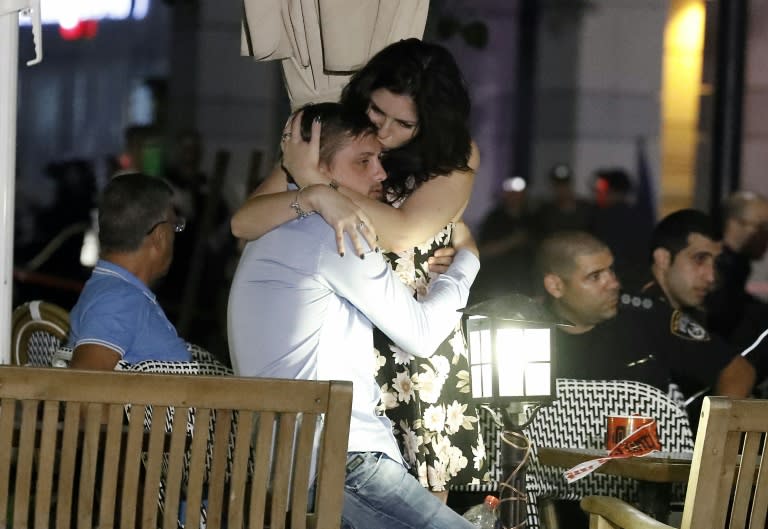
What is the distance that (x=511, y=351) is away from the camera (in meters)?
3.01

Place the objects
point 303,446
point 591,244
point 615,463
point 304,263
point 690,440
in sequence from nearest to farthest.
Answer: point 303,446 < point 304,263 < point 615,463 < point 690,440 < point 591,244

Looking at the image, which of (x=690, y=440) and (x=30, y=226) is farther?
(x=30, y=226)

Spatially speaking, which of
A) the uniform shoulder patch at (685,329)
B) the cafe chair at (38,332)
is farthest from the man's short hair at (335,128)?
the uniform shoulder patch at (685,329)

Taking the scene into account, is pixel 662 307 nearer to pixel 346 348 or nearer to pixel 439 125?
pixel 439 125

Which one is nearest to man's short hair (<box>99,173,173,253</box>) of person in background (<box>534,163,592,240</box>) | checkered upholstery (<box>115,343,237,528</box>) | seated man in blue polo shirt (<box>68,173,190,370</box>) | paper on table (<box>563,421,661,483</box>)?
seated man in blue polo shirt (<box>68,173,190,370</box>)

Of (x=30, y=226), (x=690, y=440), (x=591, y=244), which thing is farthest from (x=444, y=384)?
(x=30, y=226)

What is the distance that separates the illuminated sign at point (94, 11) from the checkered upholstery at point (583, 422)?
648cm

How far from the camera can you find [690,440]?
3.68m

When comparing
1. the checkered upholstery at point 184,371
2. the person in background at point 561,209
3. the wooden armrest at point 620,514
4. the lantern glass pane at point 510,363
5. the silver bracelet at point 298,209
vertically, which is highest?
the person in background at point 561,209

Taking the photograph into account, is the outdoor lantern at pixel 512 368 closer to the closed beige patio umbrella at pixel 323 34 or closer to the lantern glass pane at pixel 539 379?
the lantern glass pane at pixel 539 379

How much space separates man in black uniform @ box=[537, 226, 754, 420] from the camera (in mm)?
4555

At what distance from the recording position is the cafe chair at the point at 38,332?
13.6ft

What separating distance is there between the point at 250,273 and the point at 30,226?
679 cm

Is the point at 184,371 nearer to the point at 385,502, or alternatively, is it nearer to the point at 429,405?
the point at 429,405
